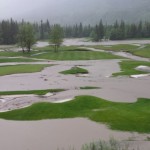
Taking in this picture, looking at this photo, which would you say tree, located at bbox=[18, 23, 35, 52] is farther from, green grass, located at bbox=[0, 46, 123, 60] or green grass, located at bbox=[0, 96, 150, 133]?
green grass, located at bbox=[0, 96, 150, 133]

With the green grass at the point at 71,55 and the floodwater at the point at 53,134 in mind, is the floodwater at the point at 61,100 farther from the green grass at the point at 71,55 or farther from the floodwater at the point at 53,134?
the green grass at the point at 71,55

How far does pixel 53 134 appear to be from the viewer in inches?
1102

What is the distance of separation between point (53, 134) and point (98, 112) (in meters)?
8.17

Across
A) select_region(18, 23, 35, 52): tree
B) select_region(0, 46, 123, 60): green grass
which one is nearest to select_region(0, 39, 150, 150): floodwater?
select_region(0, 46, 123, 60): green grass

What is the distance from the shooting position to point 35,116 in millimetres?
33938

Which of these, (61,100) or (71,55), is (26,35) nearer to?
(71,55)

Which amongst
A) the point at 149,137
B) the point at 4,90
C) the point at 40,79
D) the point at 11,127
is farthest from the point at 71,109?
the point at 40,79

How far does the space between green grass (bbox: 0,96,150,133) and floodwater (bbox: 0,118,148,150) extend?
1.40m

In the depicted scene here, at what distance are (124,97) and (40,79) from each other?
23.5 m

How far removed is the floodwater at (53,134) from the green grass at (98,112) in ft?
4.61

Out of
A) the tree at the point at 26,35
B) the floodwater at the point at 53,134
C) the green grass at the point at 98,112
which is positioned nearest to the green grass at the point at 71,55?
the tree at the point at 26,35

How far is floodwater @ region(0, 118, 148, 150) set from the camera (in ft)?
84.0

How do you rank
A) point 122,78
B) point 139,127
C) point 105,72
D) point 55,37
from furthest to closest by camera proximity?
point 55,37
point 105,72
point 122,78
point 139,127

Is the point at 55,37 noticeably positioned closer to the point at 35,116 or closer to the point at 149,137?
the point at 35,116
